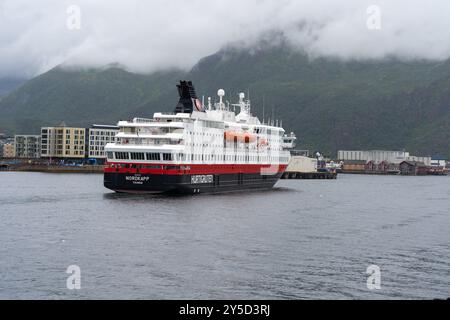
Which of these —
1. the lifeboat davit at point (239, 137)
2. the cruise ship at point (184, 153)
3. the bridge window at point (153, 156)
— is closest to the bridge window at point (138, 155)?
the cruise ship at point (184, 153)

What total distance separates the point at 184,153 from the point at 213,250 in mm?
33198

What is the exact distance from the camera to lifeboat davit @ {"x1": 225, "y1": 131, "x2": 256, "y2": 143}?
86775 millimetres

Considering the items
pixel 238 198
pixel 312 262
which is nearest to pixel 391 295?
pixel 312 262

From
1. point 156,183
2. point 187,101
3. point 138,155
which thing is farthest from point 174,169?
point 187,101

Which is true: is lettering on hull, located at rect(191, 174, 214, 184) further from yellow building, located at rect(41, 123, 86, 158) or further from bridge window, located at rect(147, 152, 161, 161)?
yellow building, located at rect(41, 123, 86, 158)

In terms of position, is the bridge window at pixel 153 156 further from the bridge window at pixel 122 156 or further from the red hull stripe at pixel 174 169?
the bridge window at pixel 122 156

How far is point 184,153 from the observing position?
7262cm

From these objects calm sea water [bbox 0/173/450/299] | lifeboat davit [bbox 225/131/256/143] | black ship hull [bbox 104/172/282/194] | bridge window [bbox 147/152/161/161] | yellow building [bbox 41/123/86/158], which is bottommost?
calm sea water [bbox 0/173/450/299]

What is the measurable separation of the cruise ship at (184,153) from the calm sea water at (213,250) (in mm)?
4600

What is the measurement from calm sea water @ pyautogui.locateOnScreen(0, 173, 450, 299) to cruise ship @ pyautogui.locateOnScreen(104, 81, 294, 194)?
15.1 ft

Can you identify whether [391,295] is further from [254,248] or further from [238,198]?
[238,198]

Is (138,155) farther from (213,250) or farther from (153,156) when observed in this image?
(213,250)

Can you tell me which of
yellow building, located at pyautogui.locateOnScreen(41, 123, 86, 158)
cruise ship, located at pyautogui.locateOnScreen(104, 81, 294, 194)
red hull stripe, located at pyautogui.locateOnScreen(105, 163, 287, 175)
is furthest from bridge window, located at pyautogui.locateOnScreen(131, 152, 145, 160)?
yellow building, located at pyautogui.locateOnScreen(41, 123, 86, 158)

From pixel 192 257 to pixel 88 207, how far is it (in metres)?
Result: 25.6
